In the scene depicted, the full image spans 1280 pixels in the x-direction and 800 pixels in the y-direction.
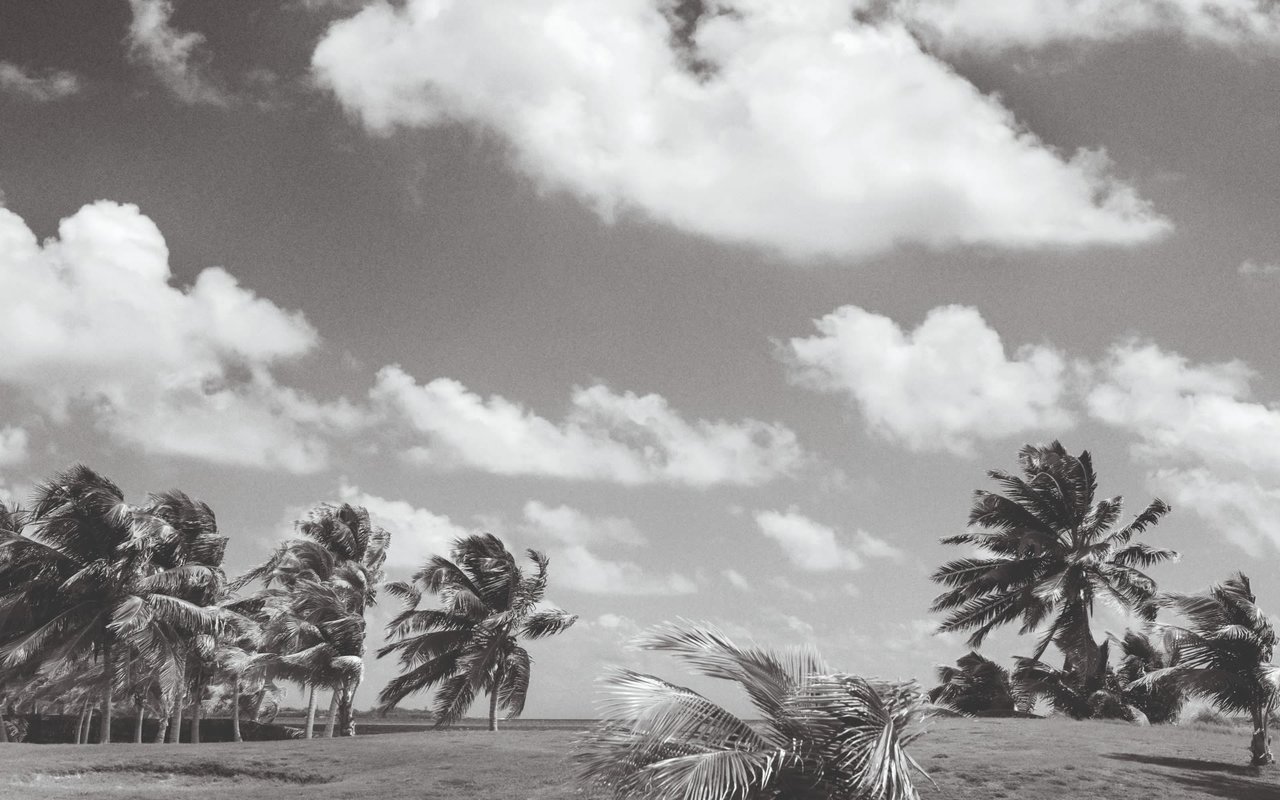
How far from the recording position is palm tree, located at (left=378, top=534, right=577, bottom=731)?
39094 mm

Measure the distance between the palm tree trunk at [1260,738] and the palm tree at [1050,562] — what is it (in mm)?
14572

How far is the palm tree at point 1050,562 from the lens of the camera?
37219mm

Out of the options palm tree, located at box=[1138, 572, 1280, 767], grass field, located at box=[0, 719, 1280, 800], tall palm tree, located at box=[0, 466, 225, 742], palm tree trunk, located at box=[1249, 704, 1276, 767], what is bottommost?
grass field, located at box=[0, 719, 1280, 800]

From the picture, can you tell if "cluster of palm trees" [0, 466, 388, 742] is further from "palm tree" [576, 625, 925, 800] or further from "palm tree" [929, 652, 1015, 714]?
"palm tree" [576, 625, 925, 800]

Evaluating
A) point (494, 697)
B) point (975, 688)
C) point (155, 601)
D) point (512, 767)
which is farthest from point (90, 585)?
point (975, 688)

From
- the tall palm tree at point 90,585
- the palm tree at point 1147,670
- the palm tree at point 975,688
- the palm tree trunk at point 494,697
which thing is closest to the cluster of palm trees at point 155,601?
the tall palm tree at point 90,585

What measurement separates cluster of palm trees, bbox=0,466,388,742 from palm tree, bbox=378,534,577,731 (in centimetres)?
241

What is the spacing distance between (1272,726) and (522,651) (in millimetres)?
25211

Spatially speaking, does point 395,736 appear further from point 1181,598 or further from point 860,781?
point 860,781

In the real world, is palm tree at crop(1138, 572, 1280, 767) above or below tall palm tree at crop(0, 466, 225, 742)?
below

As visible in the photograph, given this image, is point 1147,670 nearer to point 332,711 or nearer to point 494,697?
point 494,697

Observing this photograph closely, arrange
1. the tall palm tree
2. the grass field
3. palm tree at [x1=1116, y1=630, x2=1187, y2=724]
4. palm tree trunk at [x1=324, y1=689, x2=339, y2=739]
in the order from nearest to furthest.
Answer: the grass field < palm tree at [x1=1116, y1=630, x2=1187, y2=724] < the tall palm tree < palm tree trunk at [x1=324, y1=689, x2=339, y2=739]

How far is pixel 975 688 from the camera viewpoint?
123 feet

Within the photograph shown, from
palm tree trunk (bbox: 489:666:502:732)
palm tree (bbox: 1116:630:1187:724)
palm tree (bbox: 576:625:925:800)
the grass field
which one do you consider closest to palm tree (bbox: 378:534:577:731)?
palm tree trunk (bbox: 489:666:502:732)
